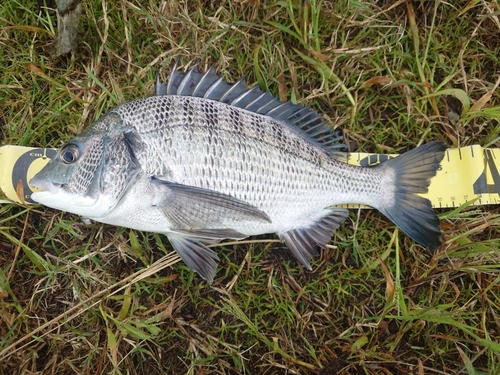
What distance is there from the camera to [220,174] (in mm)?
2330

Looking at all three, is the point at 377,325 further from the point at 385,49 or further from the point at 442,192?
the point at 385,49

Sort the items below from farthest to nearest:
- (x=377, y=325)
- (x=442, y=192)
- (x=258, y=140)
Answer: (x=442, y=192) → (x=377, y=325) → (x=258, y=140)

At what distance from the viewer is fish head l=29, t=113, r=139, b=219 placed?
2.21 m

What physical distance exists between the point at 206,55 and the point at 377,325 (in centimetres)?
242

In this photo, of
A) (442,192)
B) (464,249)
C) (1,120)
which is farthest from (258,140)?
(1,120)

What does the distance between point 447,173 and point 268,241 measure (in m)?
1.49

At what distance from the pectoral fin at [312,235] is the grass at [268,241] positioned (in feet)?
0.60

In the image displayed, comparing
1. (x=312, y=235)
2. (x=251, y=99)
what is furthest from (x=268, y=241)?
(x=251, y=99)

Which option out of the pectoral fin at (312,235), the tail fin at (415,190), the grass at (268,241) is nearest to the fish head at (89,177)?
the grass at (268,241)

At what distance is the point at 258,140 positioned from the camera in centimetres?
244

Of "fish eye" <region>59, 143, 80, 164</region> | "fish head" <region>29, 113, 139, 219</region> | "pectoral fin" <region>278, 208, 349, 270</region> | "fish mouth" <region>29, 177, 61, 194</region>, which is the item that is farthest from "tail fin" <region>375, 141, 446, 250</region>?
"fish mouth" <region>29, 177, 61, 194</region>

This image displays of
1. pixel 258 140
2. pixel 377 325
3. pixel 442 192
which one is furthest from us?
pixel 442 192

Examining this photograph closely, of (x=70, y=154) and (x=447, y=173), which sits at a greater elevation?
(x=447, y=173)

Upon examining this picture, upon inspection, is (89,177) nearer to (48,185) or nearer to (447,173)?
(48,185)
